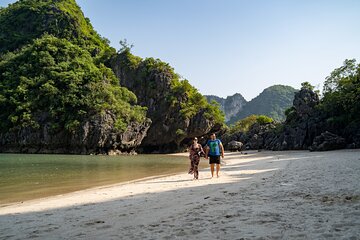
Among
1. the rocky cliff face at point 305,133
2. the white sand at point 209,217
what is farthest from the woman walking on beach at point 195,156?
the rocky cliff face at point 305,133

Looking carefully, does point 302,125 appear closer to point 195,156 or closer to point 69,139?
point 195,156

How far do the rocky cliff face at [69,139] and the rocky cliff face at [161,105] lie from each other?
13.6m

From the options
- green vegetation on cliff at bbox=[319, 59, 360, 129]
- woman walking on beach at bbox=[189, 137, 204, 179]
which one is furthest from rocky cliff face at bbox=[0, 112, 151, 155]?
woman walking on beach at bbox=[189, 137, 204, 179]

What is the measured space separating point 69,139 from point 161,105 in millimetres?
22061

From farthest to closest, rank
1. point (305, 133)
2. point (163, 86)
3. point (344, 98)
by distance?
1. point (163, 86)
2. point (305, 133)
3. point (344, 98)

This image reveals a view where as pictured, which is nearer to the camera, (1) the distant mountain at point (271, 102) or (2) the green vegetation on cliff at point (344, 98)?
(2) the green vegetation on cliff at point (344, 98)

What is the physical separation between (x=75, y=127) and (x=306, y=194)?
47048mm

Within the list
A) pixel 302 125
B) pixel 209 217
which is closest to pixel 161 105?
pixel 302 125

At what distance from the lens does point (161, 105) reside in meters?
63.4

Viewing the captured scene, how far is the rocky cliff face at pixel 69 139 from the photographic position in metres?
48.7

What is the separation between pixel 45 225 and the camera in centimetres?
532

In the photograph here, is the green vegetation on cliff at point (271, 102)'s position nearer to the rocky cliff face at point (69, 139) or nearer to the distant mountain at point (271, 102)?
the distant mountain at point (271, 102)

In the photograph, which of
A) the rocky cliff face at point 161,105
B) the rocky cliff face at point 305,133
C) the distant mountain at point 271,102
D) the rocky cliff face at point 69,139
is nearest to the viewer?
the rocky cliff face at point 305,133

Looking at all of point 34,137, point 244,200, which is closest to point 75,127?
point 34,137
